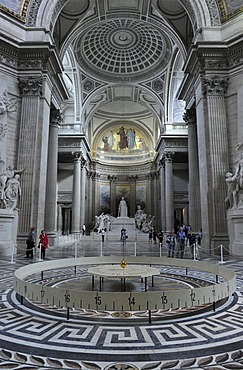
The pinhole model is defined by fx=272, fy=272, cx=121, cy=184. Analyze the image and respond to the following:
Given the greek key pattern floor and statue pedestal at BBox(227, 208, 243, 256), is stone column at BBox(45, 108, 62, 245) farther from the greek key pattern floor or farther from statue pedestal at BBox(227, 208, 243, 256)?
the greek key pattern floor

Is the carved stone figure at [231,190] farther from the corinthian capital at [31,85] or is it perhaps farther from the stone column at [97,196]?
the stone column at [97,196]

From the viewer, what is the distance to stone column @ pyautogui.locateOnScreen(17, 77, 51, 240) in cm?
1079

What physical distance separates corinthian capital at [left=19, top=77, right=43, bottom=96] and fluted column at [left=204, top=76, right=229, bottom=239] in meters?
7.10

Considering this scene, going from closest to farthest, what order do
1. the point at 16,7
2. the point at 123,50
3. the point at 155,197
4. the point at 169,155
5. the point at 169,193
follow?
the point at 16,7 < the point at 123,50 < the point at 169,193 < the point at 169,155 < the point at 155,197

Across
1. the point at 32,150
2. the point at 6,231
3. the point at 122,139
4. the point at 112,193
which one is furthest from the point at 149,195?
the point at 6,231

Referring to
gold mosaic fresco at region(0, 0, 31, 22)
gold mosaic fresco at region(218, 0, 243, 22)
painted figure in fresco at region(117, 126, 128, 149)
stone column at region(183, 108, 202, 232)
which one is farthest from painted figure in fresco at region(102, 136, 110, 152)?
gold mosaic fresco at region(218, 0, 243, 22)

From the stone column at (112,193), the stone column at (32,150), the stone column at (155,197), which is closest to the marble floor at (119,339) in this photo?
the stone column at (32,150)

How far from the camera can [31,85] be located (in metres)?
11.5

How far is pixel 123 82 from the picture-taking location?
2548 centimetres

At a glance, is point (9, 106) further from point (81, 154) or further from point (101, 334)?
point (81, 154)

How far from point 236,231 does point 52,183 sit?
379 inches

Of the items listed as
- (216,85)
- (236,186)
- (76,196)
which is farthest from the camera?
(76,196)

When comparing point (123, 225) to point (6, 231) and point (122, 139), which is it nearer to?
point (122, 139)

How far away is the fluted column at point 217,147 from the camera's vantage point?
422 inches
